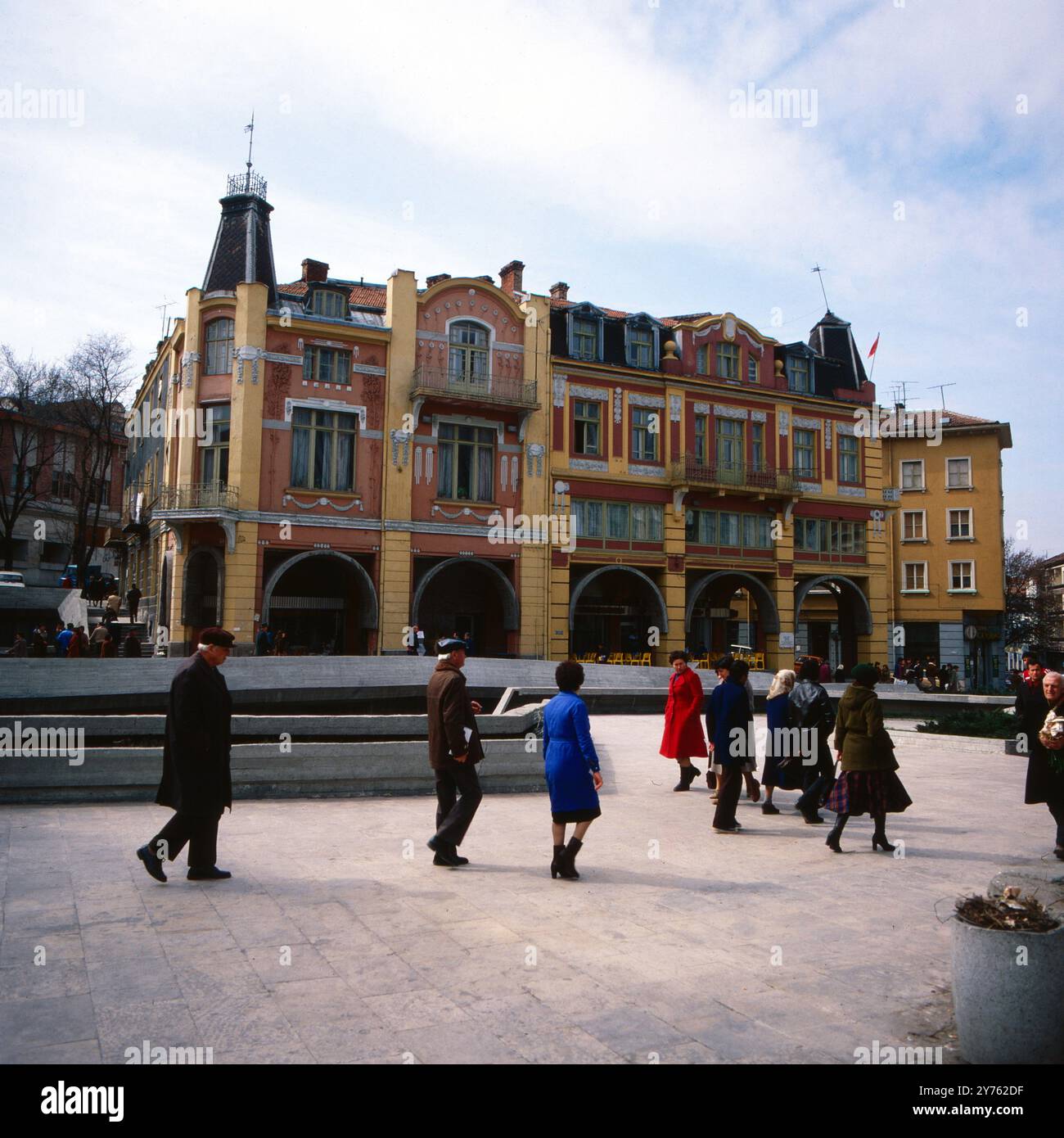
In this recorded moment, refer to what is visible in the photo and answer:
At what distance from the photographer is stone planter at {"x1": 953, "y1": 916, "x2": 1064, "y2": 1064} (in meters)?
3.79

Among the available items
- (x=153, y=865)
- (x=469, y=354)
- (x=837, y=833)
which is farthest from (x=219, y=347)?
(x=837, y=833)

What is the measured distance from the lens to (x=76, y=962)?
5.07 m

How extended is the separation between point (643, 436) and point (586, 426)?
93.3 inches

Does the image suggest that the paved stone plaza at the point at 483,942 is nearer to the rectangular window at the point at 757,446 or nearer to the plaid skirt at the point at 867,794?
the plaid skirt at the point at 867,794

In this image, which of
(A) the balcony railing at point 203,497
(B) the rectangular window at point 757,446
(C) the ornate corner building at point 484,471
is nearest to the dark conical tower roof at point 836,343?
(C) the ornate corner building at point 484,471

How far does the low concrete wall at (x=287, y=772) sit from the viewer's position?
32.5 ft

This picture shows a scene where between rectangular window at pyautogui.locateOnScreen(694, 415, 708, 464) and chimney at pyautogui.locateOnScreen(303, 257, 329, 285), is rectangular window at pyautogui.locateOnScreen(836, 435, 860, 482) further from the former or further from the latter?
chimney at pyautogui.locateOnScreen(303, 257, 329, 285)

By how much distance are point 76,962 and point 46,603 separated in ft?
101

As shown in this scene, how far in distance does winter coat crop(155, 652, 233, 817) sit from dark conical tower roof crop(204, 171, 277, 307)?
83.0 ft

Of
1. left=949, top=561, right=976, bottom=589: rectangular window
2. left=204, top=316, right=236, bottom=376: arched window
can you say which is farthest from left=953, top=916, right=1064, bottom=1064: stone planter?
left=949, top=561, right=976, bottom=589: rectangular window

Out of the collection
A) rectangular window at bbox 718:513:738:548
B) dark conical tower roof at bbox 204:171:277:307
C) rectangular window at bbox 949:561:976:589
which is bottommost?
rectangular window at bbox 949:561:976:589

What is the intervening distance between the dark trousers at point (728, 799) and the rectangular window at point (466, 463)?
2259cm

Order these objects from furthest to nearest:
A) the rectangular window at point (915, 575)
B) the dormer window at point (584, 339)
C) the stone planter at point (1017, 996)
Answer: the rectangular window at point (915, 575) < the dormer window at point (584, 339) < the stone planter at point (1017, 996)
